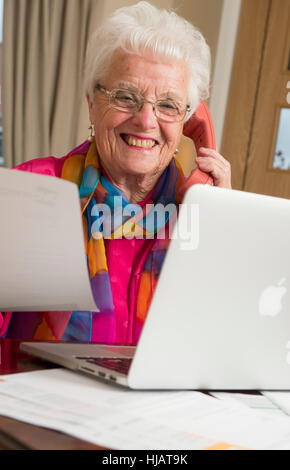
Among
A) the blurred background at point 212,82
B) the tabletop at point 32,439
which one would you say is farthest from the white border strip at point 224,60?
the tabletop at point 32,439

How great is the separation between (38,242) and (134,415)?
357 mm

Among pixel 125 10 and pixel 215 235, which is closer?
pixel 215 235

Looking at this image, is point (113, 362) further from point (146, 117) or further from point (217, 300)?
point (146, 117)

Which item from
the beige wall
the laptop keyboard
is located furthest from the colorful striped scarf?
the beige wall

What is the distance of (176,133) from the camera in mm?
1680

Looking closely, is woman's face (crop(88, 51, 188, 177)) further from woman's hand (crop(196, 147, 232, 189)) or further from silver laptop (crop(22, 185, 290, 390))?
silver laptop (crop(22, 185, 290, 390))

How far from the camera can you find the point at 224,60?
4016mm

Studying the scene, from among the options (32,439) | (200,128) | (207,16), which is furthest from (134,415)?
A: (207,16)

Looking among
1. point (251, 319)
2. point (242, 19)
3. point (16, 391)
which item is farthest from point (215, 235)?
point (242, 19)

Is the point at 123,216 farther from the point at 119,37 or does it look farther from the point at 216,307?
the point at 216,307

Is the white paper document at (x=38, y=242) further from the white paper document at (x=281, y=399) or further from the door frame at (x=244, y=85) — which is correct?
the door frame at (x=244, y=85)

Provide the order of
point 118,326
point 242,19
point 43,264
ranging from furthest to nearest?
point 242,19, point 118,326, point 43,264

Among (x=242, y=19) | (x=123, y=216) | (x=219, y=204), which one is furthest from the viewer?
(x=242, y=19)

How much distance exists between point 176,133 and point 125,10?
1.19ft
